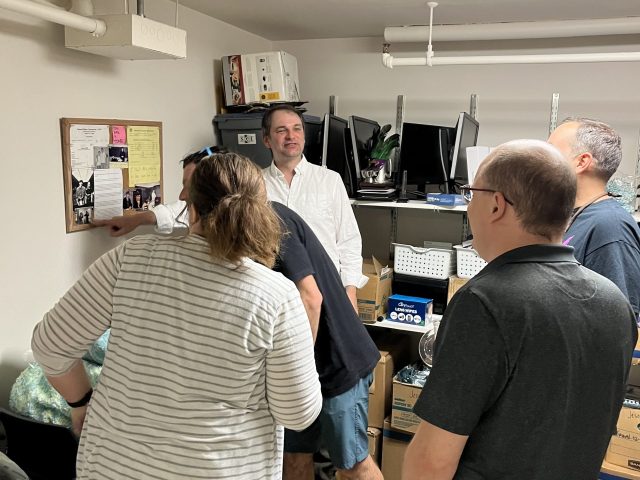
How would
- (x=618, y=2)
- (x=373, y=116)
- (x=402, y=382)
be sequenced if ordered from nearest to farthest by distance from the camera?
1. (x=618, y=2)
2. (x=402, y=382)
3. (x=373, y=116)

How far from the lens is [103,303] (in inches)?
49.7

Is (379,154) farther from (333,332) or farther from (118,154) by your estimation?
(333,332)

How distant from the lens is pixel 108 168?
2428mm

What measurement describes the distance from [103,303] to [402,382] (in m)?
1.95

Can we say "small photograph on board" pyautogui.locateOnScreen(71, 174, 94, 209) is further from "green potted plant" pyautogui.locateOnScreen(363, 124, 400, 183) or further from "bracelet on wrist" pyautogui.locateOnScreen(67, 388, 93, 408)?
"green potted plant" pyautogui.locateOnScreen(363, 124, 400, 183)

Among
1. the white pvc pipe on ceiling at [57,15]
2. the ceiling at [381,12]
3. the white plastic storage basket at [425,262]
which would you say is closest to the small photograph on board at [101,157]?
the white pvc pipe on ceiling at [57,15]

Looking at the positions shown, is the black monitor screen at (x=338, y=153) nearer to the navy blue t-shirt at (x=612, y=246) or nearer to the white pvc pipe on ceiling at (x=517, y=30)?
the white pvc pipe on ceiling at (x=517, y=30)

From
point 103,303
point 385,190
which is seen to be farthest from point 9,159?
point 385,190

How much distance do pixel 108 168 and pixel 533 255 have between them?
1954mm

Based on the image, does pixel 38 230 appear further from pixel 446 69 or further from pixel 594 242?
pixel 446 69

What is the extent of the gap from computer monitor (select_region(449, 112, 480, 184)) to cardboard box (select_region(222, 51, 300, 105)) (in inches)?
37.4

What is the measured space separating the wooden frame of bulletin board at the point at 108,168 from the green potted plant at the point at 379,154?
1.13 meters

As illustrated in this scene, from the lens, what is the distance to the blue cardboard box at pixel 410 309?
2932 millimetres

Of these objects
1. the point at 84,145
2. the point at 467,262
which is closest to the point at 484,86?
the point at 467,262
